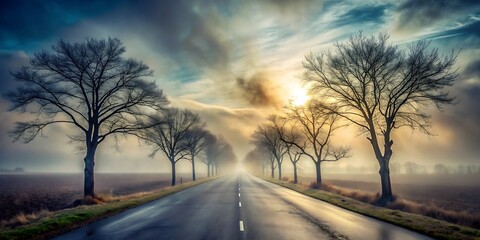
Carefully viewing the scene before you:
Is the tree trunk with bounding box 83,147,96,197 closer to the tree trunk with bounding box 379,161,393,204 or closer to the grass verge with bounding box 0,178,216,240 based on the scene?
the grass verge with bounding box 0,178,216,240

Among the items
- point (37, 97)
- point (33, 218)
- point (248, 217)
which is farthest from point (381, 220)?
point (37, 97)

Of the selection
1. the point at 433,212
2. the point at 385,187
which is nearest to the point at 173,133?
the point at 385,187

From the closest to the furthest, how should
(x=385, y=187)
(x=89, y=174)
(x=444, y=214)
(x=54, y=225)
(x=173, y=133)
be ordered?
(x=54, y=225)
(x=444, y=214)
(x=385, y=187)
(x=89, y=174)
(x=173, y=133)

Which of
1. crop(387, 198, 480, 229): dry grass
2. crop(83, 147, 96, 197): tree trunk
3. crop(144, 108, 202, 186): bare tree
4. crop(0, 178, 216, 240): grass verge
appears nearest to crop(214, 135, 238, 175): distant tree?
crop(144, 108, 202, 186): bare tree

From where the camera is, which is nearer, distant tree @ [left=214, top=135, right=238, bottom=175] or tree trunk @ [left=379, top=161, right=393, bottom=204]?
tree trunk @ [left=379, top=161, right=393, bottom=204]

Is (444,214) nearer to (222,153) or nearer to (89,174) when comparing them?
(89,174)

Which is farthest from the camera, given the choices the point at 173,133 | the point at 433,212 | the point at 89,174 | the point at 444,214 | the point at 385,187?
the point at 173,133

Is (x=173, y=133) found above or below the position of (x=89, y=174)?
above

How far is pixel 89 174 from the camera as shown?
23.5 metres

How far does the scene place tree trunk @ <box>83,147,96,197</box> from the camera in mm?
22891

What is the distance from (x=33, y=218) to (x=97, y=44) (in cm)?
1412

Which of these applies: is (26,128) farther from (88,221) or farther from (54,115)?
(88,221)

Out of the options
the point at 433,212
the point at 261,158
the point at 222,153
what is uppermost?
the point at 222,153

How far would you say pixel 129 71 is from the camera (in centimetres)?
2488
